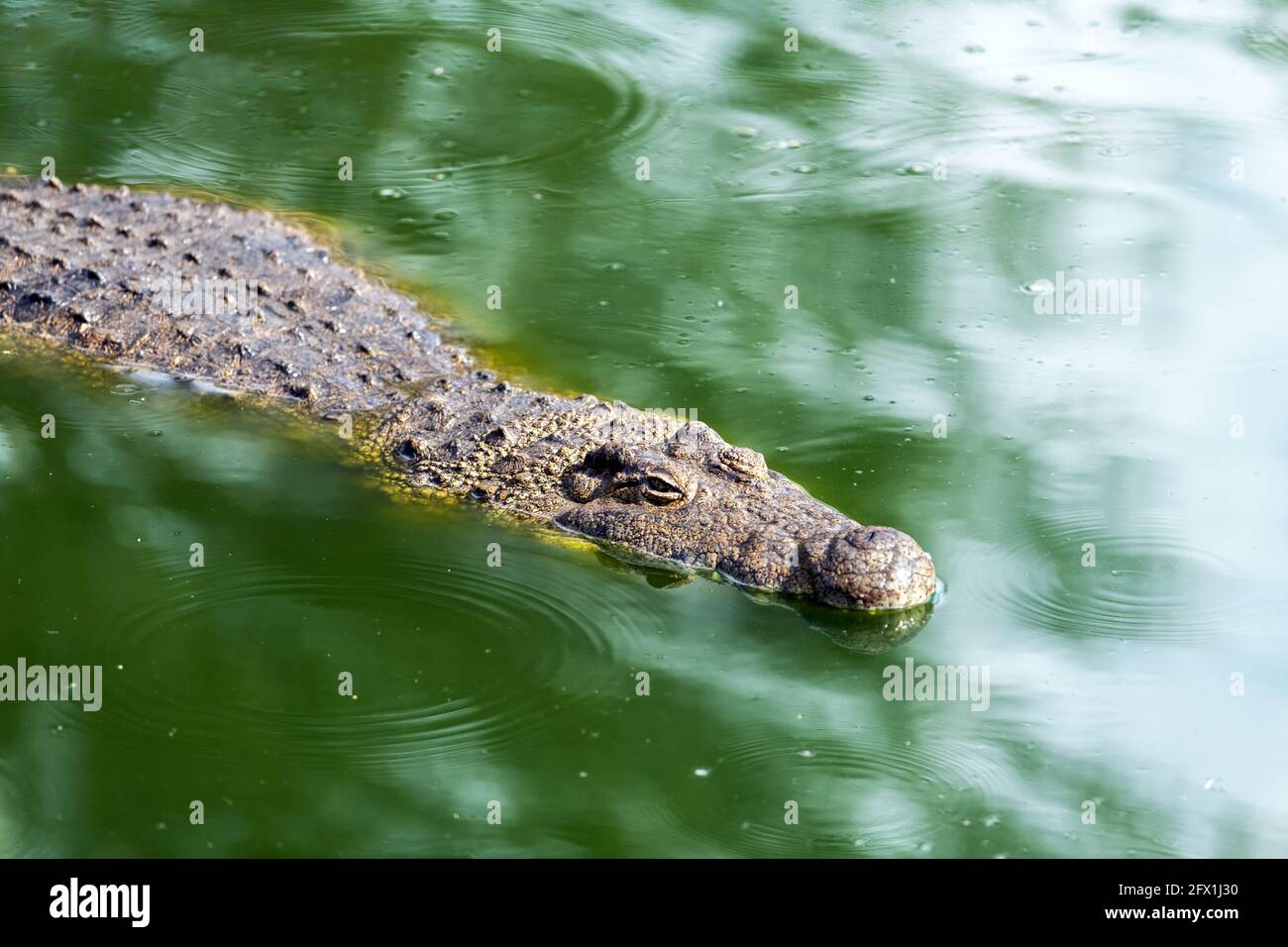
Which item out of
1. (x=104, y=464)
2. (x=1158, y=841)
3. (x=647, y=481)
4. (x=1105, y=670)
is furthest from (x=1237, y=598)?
(x=104, y=464)

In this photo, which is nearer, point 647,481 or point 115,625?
Answer: point 115,625

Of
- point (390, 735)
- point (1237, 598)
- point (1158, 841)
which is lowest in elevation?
point (1158, 841)

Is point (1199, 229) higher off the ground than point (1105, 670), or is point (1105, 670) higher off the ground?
point (1199, 229)

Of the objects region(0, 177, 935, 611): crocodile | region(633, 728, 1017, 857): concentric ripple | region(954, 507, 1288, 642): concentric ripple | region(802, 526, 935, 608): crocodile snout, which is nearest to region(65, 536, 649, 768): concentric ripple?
region(0, 177, 935, 611): crocodile

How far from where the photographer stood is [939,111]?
1137 centimetres

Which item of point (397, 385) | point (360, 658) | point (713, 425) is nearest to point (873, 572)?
point (713, 425)

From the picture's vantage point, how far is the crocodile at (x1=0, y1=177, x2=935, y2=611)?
6.76 meters

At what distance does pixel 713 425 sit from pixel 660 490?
3.18 feet

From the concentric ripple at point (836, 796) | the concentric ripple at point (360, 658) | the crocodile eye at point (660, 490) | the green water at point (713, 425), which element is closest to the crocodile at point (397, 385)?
the crocodile eye at point (660, 490)

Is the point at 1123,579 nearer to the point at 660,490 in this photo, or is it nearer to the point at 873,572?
the point at 873,572

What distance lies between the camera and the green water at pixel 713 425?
5.57 meters

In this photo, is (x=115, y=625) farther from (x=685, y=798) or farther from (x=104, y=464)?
(x=685, y=798)

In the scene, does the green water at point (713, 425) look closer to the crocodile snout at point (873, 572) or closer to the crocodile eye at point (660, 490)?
the crocodile snout at point (873, 572)

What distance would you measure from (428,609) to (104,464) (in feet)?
6.81
